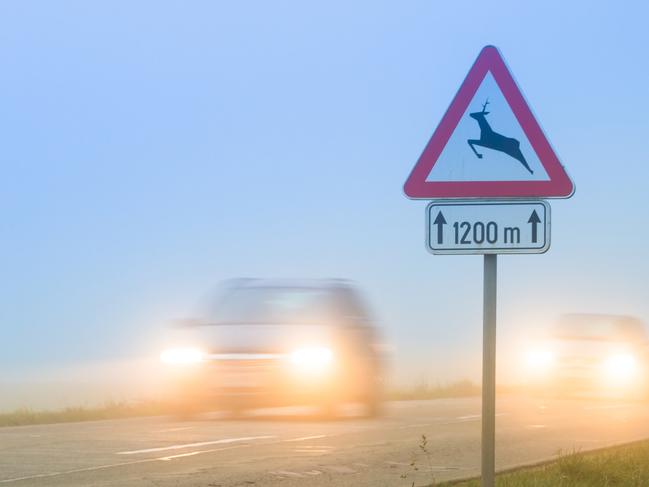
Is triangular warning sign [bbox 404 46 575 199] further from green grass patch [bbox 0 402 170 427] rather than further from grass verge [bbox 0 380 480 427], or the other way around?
green grass patch [bbox 0 402 170 427]

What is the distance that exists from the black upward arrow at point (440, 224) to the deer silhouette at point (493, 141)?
0.38 m

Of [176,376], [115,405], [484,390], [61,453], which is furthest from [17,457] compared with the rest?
[115,405]

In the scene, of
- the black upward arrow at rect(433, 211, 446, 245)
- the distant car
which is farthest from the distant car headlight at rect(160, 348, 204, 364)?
the black upward arrow at rect(433, 211, 446, 245)

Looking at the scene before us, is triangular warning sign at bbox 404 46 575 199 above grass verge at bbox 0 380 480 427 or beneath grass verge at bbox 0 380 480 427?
above

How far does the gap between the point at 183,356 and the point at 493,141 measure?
33.9 feet

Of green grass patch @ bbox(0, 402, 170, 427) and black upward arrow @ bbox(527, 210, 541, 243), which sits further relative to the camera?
green grass patch @ bbox(0, 402, 170, 427)

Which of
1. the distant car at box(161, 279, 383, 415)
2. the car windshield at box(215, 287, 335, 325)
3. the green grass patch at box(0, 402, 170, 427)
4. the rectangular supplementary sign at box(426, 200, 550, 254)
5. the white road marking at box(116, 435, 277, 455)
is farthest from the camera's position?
the green grass patch at box(0, 402, 170, 427)

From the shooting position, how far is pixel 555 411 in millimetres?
20422

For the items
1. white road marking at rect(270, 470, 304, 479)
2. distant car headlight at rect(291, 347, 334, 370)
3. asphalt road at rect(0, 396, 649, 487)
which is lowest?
white road marking at rect(270, 470, 304, 479)

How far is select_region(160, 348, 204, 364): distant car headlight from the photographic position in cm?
1633

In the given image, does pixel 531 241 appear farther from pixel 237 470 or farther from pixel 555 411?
pixel 555 411

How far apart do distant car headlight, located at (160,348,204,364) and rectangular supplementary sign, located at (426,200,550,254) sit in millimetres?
9980

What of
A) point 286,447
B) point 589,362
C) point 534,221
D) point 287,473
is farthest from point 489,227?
point 589,362

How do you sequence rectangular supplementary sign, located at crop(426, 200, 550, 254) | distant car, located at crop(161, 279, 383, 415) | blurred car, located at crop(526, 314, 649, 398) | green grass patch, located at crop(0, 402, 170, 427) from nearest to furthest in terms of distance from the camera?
rectangular supplementary sign, located at crop(426, 200, 550, 254) < distant car, located at crop(161, 279, 383, 415) < green grass patch, located at crop(0, 402, 170, 427) < blurred car, located at crop(526, 314, 649, 398)
